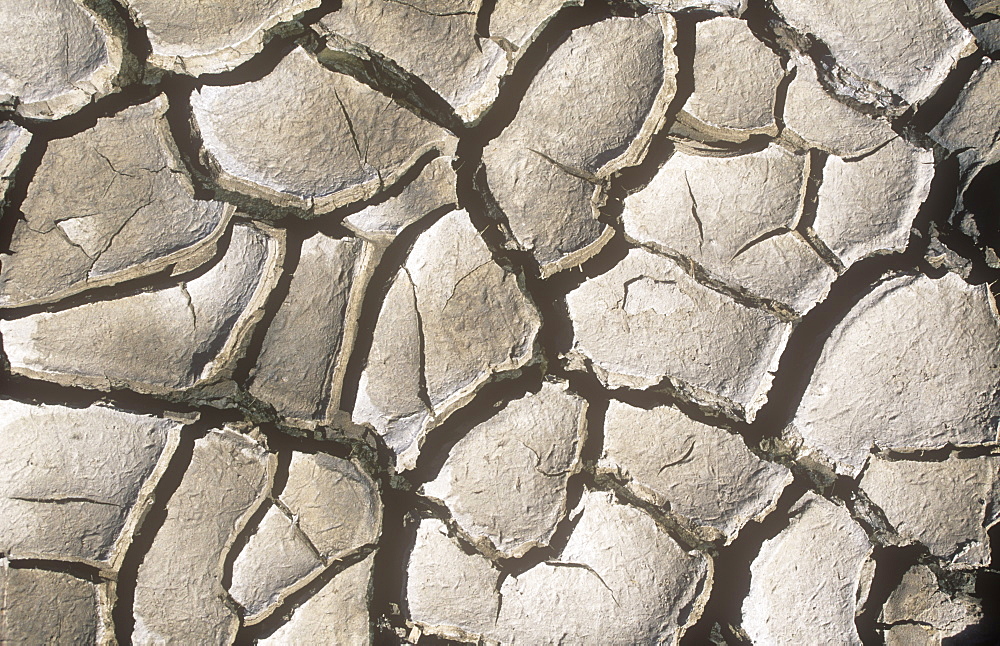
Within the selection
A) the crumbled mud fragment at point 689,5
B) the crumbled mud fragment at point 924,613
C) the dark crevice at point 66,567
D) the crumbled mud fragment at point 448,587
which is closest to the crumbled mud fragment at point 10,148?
the dark crevice at point 66,567

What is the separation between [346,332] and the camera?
3.71 ft

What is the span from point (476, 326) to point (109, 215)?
0.72m

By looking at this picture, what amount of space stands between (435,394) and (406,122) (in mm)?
517

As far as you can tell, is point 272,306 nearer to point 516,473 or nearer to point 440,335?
point 440,335

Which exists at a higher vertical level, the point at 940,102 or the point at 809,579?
the point at 940,102

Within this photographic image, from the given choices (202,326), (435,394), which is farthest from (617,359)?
(202,326)

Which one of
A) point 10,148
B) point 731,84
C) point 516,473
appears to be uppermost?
point 10,148

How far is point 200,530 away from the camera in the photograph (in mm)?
1124

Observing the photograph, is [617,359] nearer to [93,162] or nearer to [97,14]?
[93,162]

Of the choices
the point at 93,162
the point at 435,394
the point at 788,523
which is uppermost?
the point at 93,162

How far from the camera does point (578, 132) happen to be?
116 cm

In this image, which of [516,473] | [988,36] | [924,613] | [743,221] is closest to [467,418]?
[516,473]

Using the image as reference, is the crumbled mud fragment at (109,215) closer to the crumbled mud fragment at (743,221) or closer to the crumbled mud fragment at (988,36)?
the crumbled mud fragment at (743,221)

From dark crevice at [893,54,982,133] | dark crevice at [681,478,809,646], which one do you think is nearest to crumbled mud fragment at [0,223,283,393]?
dark crevice at [681,478,809,646]
